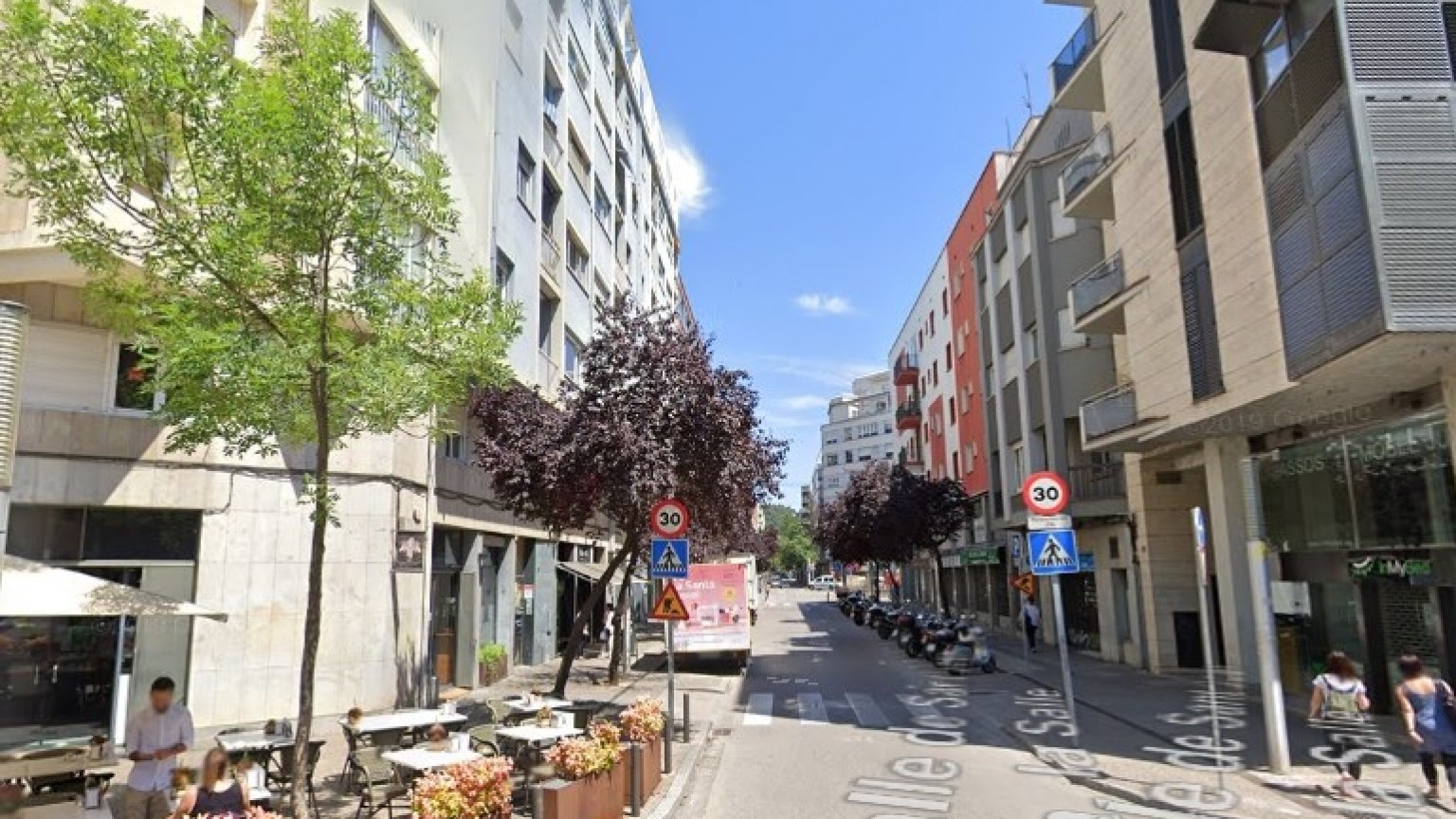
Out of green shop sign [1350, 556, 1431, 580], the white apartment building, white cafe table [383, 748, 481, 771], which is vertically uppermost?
the white apartment building

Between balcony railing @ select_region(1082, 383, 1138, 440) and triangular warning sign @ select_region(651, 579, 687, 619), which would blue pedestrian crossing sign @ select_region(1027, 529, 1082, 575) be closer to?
triangular warning sign @ select_region(651, 579, 687, 619)

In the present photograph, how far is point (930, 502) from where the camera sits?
120 feet

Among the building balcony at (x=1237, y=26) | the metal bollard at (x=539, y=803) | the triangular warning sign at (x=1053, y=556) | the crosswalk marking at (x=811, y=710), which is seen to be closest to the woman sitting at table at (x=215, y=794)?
the metal bollard at (x=539, y=803)

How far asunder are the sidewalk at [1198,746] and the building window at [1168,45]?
36.4ft

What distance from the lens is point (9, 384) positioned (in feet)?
22.9

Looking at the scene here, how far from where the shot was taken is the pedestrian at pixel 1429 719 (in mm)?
8773

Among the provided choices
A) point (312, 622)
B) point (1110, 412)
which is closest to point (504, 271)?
point (1110, 412)

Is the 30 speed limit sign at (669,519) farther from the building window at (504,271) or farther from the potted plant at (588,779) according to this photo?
the building window at (504,271)

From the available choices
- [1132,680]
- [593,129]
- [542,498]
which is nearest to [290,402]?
[542,498]

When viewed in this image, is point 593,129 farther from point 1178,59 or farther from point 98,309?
point 98,309

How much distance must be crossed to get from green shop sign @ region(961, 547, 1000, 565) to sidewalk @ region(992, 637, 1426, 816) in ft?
49.0

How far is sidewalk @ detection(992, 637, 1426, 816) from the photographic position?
9.45 meters

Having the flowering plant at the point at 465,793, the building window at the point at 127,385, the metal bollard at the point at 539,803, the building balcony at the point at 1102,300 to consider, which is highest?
the building balcony at the point at 1102,300

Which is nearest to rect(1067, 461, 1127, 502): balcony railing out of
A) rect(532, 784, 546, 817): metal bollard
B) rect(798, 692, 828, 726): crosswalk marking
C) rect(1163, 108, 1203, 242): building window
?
rect(1163, 108, 1203, 242): building window
